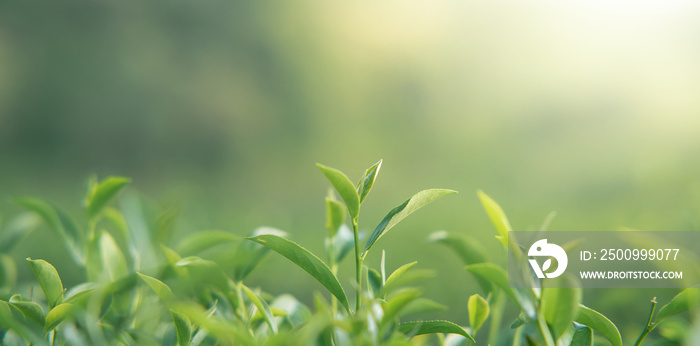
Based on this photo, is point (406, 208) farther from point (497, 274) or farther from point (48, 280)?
point (48, 280)

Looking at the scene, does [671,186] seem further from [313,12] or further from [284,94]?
[313,12]

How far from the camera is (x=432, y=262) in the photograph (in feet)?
3.33

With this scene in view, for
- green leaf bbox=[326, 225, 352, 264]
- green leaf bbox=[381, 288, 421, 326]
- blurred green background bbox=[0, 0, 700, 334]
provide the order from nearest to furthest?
green leaf bbox=[381, 288, 421, 326], green leaf bbox=[326, 225, 352, 264], blurred green background bbox=[0, 0, 700, 334]

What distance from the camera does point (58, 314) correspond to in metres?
0.21

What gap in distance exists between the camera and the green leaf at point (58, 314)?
21 cm

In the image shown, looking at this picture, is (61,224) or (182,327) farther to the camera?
(61,224)

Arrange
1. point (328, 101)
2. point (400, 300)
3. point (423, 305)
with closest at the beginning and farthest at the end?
point (400, 300) → point (423, 305) → point (328, 101)

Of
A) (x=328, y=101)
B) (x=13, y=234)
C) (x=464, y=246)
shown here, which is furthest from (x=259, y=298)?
(x=328, y=101)

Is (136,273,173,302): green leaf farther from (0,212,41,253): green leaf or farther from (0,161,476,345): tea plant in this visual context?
(0,212,41,253): green leaf

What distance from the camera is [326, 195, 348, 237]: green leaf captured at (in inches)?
10.6

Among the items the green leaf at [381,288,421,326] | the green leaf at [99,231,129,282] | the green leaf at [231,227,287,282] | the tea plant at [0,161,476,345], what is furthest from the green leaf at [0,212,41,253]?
the green leaf at [381,288,421,326]

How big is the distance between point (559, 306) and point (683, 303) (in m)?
0.07

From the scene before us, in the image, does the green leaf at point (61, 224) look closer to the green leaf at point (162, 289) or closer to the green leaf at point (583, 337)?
the green leaf at point (162, 289)

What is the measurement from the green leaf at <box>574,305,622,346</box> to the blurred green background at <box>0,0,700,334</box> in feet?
4.20
